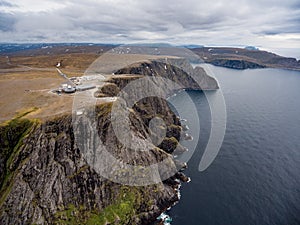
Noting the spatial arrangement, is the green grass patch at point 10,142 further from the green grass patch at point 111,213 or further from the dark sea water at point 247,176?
the dark sea water at point 247,176

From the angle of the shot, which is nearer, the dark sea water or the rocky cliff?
the rocky cliff

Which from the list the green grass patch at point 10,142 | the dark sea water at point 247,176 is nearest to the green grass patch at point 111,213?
the dark sea water at point 247,176

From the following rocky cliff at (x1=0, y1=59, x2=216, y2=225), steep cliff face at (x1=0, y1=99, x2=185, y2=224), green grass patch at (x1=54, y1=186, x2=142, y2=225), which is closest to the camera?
steep cliff face at (x1=0, y1=99, x2=185, y2=224)

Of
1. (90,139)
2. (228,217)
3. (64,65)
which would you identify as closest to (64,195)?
(90,139)

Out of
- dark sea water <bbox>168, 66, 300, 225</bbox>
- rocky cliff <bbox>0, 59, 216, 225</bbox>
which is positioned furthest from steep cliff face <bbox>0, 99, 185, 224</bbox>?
dark sea water <bbox>168, 66, 300, 225</bbox>

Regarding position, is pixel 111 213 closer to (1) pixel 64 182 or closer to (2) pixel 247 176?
(1) pixel 64 182

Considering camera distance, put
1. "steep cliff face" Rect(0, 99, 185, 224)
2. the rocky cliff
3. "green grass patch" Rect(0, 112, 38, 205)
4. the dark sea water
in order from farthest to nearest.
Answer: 1. the dark sea water
2. "green grass patch" Rect(0, 112, 38, 205)
3. the rocky cliff
4. "steep cliff face" Rect(0, 99, 185, 224)

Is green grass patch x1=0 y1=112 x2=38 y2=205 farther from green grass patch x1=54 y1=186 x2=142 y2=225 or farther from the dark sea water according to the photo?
the dark sea water
